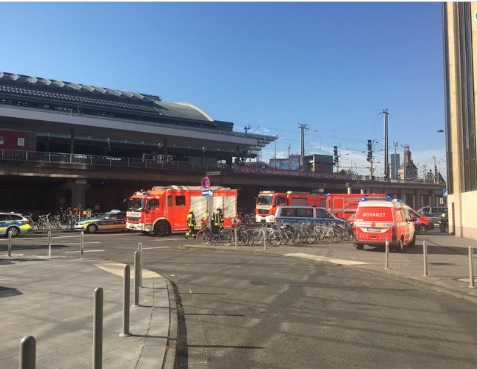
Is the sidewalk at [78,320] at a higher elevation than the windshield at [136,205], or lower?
lower

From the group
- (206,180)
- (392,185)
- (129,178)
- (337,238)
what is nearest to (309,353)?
(206,180)

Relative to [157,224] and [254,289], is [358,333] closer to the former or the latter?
[254,289]

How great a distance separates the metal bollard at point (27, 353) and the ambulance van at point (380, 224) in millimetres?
17737

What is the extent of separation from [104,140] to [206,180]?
54501mm

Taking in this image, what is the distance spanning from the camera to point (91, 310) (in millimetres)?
7719

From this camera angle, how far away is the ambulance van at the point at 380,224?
62.6 ft

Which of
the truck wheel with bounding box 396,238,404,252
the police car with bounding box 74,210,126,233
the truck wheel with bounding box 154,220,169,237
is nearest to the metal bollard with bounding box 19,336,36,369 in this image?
the truck wheel with bounding box 396,238,404,252

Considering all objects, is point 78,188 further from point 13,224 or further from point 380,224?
point 380,224

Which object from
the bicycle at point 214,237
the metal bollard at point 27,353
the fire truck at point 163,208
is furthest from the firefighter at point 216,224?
the metal bollard at point 27,353

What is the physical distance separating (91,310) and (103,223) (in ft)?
84.6

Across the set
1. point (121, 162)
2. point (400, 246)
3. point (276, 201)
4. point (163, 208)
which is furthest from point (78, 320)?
point (121, 162)

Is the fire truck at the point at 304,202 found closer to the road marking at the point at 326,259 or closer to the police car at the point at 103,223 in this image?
the police car at the point at 103,223

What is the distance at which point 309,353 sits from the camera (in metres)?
5.77

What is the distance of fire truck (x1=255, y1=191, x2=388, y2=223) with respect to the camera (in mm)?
34812
